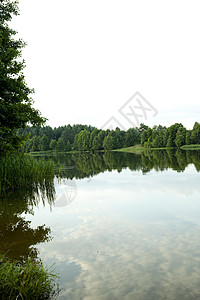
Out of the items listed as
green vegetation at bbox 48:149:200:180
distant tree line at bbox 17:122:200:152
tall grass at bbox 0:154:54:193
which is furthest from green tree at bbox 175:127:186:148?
tall grass at bbox 0:154:54:193

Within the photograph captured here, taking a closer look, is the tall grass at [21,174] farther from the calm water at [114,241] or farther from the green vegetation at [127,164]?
the green vegetation at [127,164]

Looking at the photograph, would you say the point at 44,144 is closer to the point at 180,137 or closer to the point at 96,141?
the point at 96,141

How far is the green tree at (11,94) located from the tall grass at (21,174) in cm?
73

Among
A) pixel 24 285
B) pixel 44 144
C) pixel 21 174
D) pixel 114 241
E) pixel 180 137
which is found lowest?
pixel 114 241

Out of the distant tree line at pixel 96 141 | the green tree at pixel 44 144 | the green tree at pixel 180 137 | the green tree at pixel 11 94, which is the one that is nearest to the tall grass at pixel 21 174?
the green tree at pixel 11 94

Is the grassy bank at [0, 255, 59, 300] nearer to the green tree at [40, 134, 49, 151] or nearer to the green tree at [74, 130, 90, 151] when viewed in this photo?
the green tree at [74, 130, 90, 151]

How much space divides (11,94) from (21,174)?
3.82 m

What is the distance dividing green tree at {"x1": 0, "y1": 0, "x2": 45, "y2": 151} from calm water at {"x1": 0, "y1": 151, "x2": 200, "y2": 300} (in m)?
3.32

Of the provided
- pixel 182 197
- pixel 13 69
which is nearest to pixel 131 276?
pixel 182 197

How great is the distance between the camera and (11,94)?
35.7ft

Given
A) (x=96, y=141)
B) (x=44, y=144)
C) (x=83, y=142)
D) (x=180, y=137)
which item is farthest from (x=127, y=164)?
(x=44, y=144)

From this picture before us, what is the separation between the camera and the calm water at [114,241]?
3.21 m

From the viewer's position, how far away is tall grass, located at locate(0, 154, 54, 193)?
392 inches

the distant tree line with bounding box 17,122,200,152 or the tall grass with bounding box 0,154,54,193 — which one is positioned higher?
the distant tree line with bounding box 17,122,200,152
